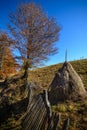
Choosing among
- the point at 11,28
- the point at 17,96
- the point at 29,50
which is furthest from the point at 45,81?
the point at 11,28

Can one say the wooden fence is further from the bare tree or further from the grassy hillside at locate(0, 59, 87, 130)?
the bare tree

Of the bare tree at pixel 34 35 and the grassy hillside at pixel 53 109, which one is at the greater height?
the bare tree at pixel 34 35

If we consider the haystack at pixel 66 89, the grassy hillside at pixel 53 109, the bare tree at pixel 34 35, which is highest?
the bare tree at pixel 34 35

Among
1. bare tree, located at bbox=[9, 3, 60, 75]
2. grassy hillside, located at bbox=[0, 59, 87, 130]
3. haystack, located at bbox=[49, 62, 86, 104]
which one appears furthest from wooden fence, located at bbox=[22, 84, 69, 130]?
bare tree, located at bbox=[9, 3, 60, 75]

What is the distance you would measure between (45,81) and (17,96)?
3627 millimetres

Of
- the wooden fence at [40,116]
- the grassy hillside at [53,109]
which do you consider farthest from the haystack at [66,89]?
the wooden fence at [40,116]

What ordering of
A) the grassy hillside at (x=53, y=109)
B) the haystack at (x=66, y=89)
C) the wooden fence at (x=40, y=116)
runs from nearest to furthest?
the wooden fence at (x=40, y=116) < the grassy hillside at (x=53, y=109) < the haystack at (x=66, y=89)

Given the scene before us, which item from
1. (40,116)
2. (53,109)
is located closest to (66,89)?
(53,109)

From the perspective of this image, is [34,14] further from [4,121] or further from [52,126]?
[52,126]

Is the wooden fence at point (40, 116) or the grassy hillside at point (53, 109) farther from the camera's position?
the grassy hillside at point (53, 109)

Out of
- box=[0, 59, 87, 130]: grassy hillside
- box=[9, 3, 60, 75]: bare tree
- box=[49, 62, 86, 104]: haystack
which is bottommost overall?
box=[0, 59, 87, 130]: grassy hillside

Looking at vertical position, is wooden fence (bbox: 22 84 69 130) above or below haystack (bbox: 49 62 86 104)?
below

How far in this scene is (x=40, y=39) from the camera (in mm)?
14148

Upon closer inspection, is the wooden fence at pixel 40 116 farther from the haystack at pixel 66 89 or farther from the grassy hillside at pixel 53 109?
the haystack at pixel 66 89
